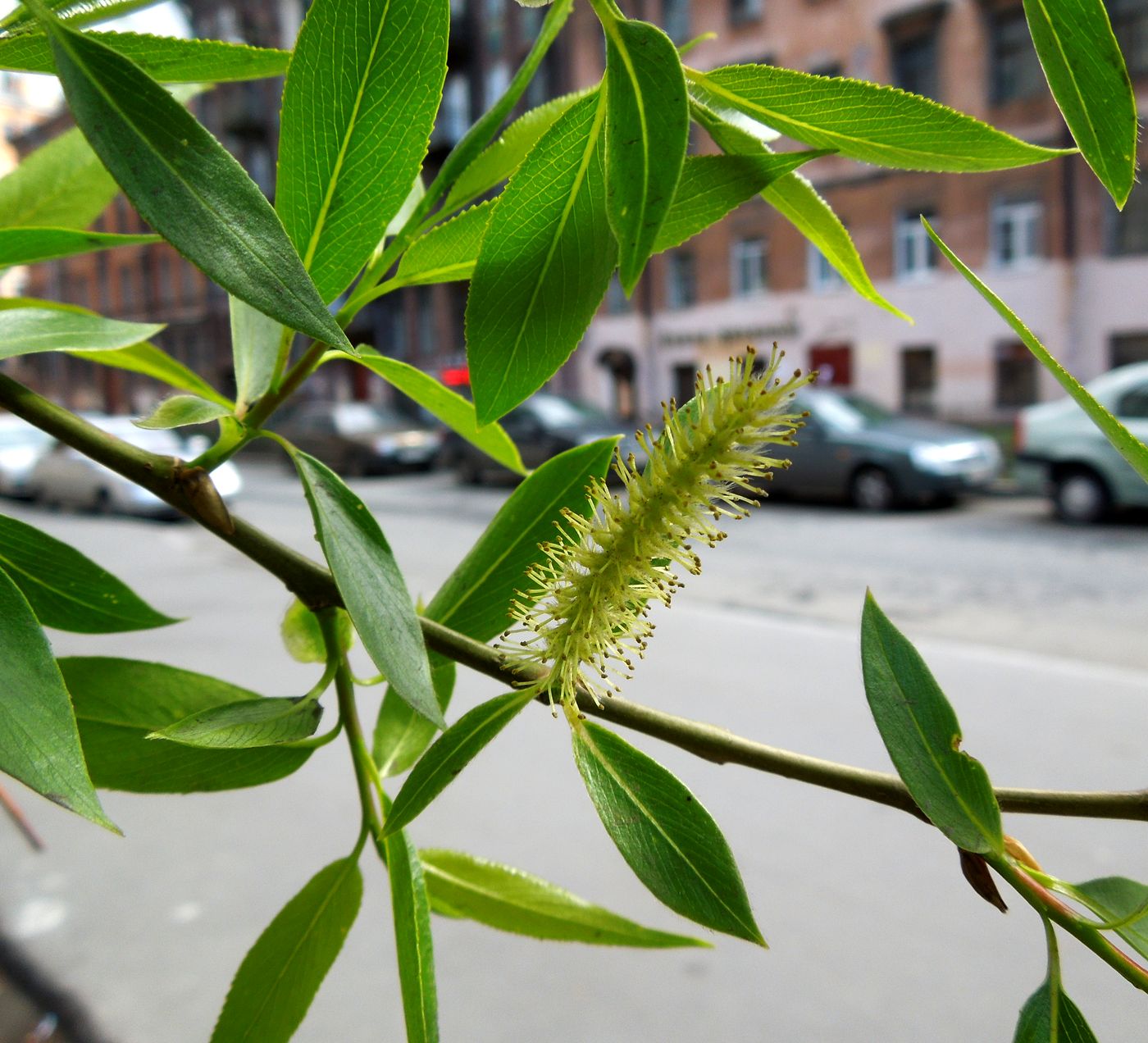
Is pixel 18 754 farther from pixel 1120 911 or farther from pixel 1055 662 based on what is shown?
pixel 1055 662

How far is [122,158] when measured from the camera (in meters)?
0.13

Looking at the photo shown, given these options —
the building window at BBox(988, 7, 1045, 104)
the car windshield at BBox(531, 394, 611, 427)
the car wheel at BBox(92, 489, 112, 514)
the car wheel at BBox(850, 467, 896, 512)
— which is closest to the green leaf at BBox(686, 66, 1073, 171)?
the car wheel at BBox(850, 467, 896, 512)

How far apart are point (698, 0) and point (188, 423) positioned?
26.9 ft

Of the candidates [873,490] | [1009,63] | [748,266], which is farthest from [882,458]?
[748,266]

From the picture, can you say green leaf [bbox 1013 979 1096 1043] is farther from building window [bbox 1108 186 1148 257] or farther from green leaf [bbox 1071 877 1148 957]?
building window [bbox 1108 186 1148 257]

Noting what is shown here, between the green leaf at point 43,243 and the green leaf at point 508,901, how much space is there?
0.45ft

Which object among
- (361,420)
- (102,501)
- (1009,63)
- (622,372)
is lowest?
(102,501)

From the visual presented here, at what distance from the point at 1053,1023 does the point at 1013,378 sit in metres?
7.79

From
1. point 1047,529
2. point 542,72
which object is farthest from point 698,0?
point 1047,529

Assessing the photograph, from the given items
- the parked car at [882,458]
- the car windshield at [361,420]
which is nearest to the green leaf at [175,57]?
the parked car at [882,458]

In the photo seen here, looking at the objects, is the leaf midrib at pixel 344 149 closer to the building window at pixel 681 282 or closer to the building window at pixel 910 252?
the building window at pixel 910 252

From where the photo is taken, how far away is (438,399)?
0.21m

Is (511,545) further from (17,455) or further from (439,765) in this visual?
(17,455)

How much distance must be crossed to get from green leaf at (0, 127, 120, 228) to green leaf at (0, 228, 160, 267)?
55 millimetres
